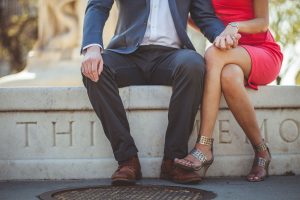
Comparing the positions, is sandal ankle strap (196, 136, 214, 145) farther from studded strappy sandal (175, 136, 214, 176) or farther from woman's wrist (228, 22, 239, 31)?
woman's wrist (228, 22, 239, 31)

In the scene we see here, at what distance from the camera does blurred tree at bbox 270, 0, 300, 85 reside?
747 centimetres

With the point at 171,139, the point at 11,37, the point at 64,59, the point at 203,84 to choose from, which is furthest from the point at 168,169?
the point at 11,37

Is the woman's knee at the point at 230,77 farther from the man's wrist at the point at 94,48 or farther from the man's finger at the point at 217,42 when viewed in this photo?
the man's wrist at the point at 94,48

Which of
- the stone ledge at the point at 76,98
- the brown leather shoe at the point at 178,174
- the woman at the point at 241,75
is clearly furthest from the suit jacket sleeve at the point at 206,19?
the brown leather shoe at the point at 178,174

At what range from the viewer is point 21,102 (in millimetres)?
3998

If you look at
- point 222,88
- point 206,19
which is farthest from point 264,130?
point 206,19

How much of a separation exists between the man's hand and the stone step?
33cm

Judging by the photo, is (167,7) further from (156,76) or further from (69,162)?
(69,162)

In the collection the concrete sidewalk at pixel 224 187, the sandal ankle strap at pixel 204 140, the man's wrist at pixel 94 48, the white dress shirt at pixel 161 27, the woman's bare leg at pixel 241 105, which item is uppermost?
the white dress shirt at pixel 161 27

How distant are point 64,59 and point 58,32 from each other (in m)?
0.41

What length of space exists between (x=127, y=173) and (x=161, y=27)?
0.97 metres

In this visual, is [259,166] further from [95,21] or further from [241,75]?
[95,21]

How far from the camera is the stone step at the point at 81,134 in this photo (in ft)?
13.0

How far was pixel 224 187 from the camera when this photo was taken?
11.8ft
